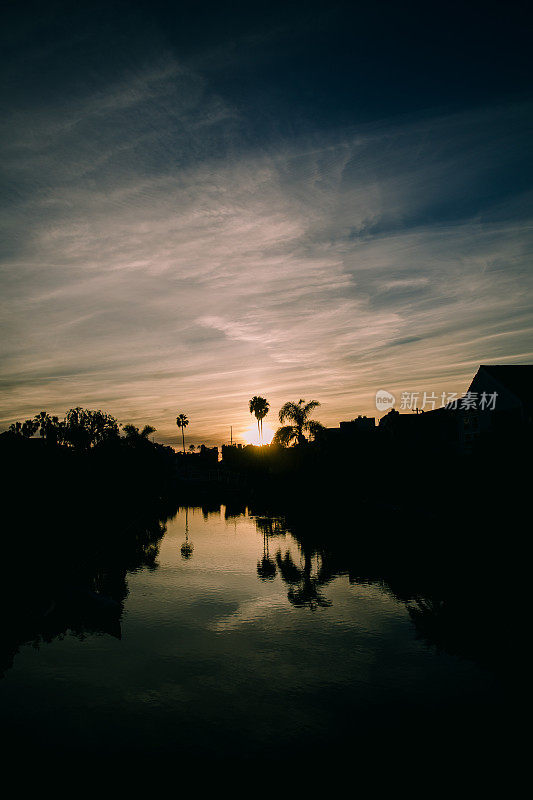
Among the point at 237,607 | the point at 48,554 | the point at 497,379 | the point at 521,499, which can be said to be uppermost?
→ the point at 497,379

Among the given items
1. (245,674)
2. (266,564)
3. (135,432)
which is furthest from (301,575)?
(135,432)

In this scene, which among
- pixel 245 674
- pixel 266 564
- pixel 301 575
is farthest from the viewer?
pixel 266 564

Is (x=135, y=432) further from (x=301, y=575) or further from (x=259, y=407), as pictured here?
(x=301, y=575)

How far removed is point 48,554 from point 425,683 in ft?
74.3

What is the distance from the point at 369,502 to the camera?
50312 millimetres

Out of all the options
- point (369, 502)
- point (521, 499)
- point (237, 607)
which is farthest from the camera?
point (369, 502)

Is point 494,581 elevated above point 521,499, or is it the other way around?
point 521,499

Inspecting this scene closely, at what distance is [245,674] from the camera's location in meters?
16.5

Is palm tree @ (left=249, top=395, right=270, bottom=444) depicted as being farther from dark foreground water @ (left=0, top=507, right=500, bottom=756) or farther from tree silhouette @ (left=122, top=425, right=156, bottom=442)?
dark foreground water @ (left=0, top=507, right=500, bottom=756)

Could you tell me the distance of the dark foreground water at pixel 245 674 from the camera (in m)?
13.1

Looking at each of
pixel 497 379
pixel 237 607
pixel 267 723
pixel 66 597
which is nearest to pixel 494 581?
pixel 237 607

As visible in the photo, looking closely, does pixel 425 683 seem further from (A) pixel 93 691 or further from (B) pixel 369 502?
(B) pixel 369 502

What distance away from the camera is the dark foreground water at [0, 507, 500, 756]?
1310 centimetres

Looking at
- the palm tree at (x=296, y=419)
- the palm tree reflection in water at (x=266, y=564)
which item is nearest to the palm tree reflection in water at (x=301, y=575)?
the palm tree reflection in water at (x=266, y=564)
